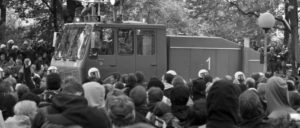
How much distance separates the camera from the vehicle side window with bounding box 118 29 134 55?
1568 cm

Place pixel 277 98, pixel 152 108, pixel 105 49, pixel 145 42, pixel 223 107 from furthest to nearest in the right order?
pixel 145 42 < pixel 105 49 < pixel 152 108 < pixel 277 98 < pixel 223 107

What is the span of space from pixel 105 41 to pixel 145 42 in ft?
4.27

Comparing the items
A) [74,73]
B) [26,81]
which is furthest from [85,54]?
[26,81]

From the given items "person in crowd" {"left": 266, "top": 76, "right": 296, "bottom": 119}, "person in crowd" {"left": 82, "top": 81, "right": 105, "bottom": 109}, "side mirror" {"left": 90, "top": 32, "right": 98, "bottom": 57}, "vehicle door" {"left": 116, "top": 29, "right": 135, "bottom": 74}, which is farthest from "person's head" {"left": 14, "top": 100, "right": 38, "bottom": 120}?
"vehicle door" {"left": 116, "top": 29, "right": 135, "bottom": 74}

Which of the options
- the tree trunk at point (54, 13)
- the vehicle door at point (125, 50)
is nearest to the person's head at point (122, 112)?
the vehicle door at point (125, 50)

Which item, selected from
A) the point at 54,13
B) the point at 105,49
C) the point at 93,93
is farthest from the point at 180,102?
the point at 54,13

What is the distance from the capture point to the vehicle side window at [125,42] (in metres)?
15.7

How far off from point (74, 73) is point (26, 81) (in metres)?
2.25

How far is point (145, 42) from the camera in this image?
16156mm

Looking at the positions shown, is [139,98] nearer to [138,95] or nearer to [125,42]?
[138,95]

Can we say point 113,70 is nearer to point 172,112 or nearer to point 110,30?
point 110,30

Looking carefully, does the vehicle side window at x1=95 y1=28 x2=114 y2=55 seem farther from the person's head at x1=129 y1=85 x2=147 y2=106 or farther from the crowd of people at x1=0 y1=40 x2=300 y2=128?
the person's head at x1=129 y1=85 x2=147 y2=106

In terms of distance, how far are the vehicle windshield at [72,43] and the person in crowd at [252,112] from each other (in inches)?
390

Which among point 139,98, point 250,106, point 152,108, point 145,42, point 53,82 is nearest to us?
point 250,106
